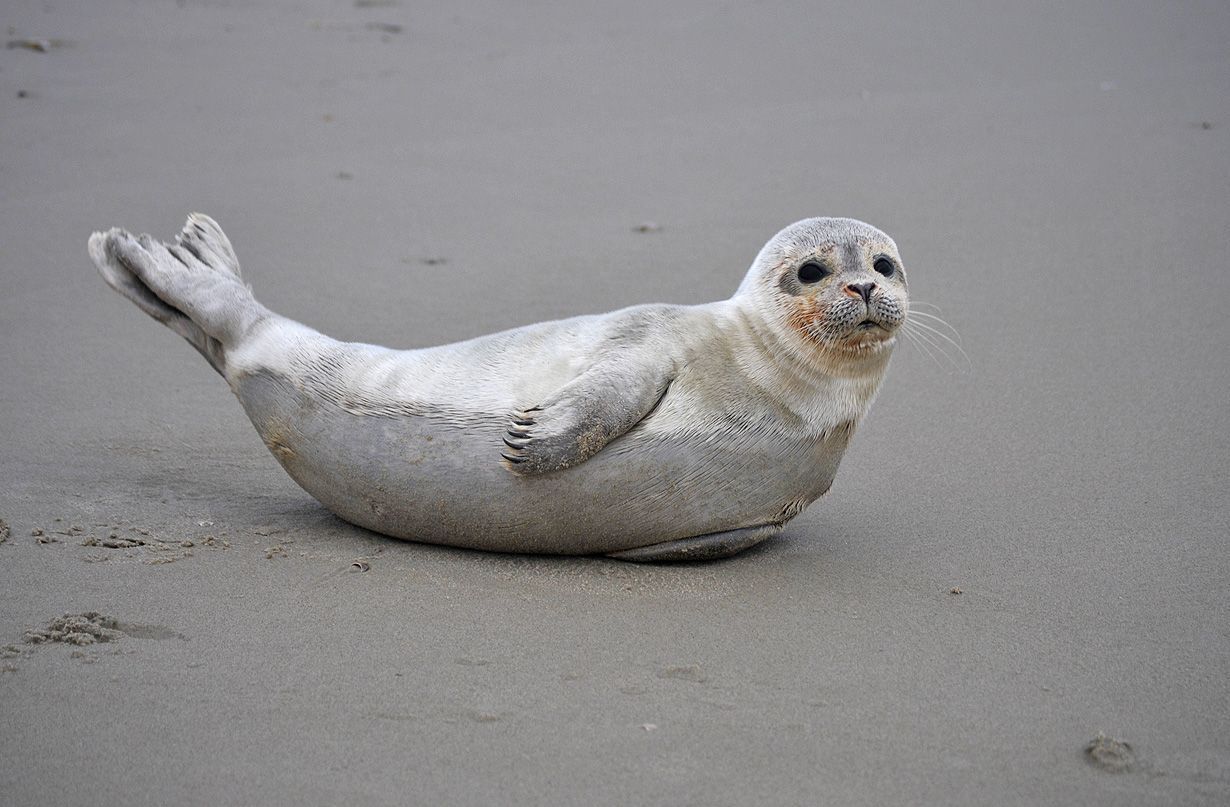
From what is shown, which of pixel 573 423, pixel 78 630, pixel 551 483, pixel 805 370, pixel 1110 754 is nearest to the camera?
pixel 1110 754

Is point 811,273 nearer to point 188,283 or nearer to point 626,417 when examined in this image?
point 626,417

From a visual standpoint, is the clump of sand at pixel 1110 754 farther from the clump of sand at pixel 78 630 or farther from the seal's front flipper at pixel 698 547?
the clump of sand at pixel 78 630

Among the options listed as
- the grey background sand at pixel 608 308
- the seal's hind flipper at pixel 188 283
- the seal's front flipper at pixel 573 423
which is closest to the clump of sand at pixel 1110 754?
the grey background sand at pixel 608 308

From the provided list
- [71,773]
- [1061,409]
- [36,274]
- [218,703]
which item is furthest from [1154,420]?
[36,274]

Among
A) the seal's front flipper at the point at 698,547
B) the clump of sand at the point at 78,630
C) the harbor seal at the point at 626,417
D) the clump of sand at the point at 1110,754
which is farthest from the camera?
the seal's front flipper at the point at 698,547

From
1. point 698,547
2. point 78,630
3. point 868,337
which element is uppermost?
point 868,337

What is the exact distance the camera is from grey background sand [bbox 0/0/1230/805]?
2801mm

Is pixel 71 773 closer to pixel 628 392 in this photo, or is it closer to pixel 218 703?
pixel 218 703

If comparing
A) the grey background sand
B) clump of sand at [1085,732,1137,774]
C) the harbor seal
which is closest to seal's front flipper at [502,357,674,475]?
the harbor seal

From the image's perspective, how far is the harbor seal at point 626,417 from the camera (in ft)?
11.7

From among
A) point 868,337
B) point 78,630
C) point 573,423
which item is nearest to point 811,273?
point 868,337

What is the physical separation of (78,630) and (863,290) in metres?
1.99

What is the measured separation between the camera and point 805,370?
3.68 m

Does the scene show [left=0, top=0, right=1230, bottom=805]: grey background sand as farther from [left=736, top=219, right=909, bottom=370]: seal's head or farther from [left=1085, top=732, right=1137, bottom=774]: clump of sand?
[left=736, top=219, right=909, bottom=370]: seal's head
